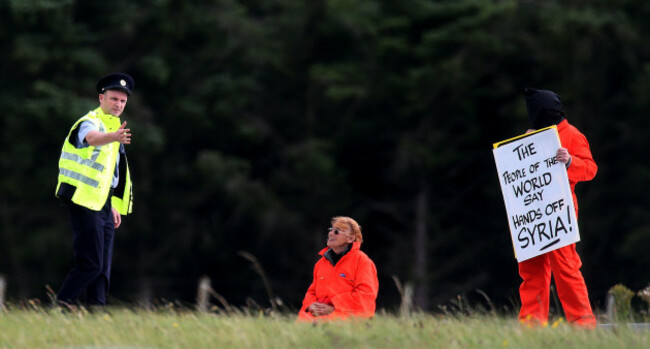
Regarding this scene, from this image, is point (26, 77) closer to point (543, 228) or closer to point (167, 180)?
point (167, 180)

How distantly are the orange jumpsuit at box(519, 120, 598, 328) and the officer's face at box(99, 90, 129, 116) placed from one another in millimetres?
3067

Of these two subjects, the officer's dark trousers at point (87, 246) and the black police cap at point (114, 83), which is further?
the black police cap at point (114, 83)

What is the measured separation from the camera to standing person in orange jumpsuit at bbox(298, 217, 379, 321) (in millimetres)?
7980

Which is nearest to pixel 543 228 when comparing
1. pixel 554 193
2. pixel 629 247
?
pixel 554 193

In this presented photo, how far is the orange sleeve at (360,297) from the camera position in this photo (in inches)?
313

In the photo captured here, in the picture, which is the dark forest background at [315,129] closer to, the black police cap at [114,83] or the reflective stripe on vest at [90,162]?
the black police cap at [114,83]

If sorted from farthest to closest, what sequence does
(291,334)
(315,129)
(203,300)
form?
(315,129), (203,300), (291,334)

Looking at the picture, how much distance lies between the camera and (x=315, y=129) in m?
29.9

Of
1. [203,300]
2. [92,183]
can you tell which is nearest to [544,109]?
[92,183]

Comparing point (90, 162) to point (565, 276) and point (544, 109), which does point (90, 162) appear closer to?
point (544, 109)

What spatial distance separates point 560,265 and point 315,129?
899 inches

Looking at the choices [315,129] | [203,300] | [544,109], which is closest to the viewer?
[544,109]

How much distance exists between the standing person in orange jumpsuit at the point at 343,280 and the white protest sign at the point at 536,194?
46.3 inches

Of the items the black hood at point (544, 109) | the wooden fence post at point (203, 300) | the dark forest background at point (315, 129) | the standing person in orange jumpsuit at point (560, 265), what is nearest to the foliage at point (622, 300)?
the standing person in orange jumpsuit at point (560, 265)
